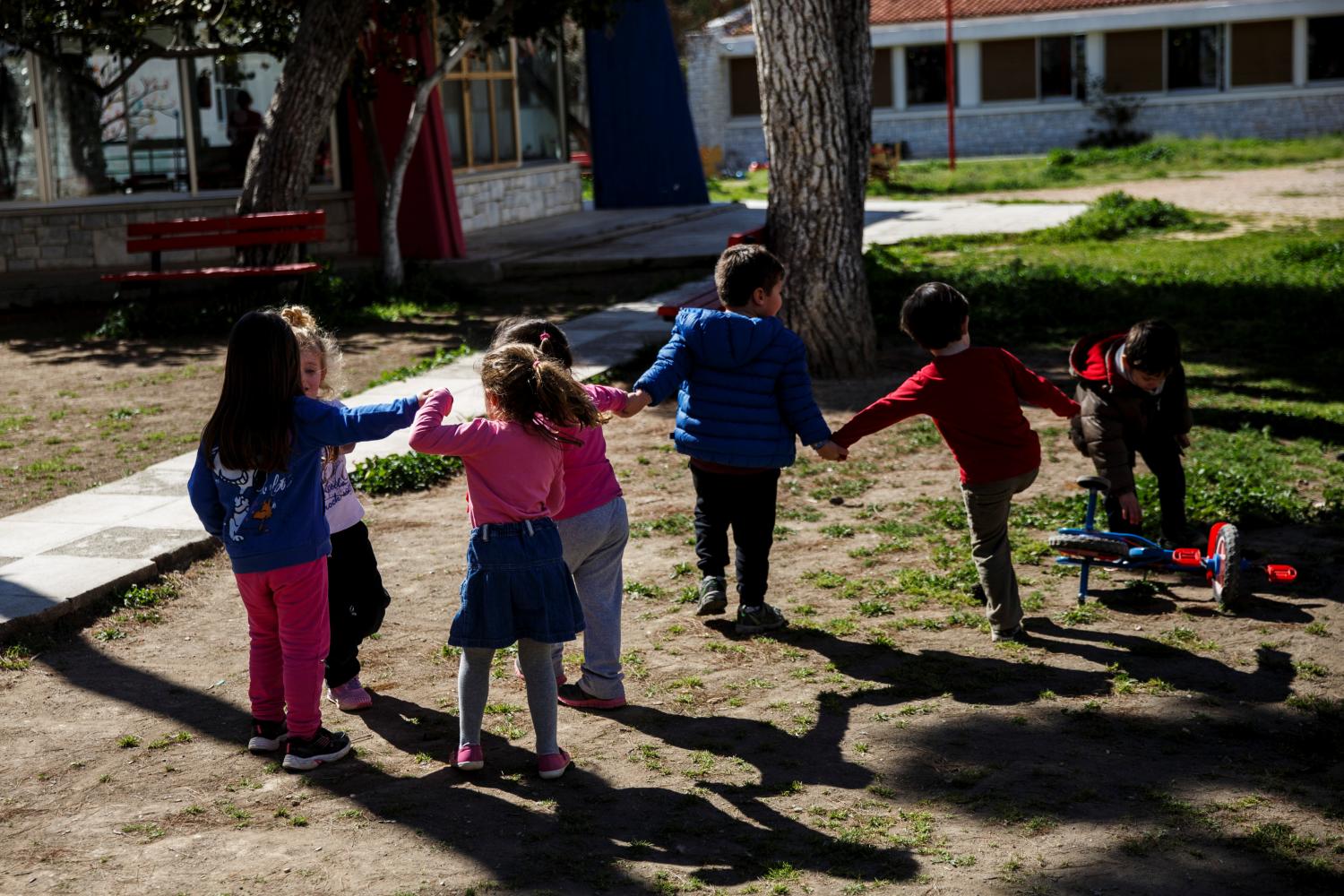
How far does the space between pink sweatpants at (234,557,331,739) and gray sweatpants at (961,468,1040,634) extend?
227cm

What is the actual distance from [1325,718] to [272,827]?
311 cm

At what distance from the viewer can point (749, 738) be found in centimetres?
434

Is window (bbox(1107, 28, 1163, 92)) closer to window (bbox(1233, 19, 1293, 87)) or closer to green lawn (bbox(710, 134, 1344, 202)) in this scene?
window (bbox(1233, 19, 1293, 87))

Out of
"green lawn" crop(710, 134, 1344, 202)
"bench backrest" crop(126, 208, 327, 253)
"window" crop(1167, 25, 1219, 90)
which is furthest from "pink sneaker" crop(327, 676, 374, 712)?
"window" crop(1167, 25, 1219, 90)

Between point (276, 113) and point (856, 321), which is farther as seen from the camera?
point (276, 113)

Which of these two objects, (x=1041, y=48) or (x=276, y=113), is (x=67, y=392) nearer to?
(x=276, y=113)

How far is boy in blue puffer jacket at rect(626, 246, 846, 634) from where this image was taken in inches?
198

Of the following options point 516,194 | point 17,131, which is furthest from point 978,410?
point 516,194

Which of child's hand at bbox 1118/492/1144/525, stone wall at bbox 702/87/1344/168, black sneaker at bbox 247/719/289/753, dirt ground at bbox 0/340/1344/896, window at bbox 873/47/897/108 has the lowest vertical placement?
dirt ground at bbox 0/340/1344/896

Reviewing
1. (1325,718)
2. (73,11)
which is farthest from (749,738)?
(73,11)

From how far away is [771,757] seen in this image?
4195mm

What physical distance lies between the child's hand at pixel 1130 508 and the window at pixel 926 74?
114ft

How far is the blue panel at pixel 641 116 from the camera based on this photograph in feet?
67.9

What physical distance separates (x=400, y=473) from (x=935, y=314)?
11.7ft
